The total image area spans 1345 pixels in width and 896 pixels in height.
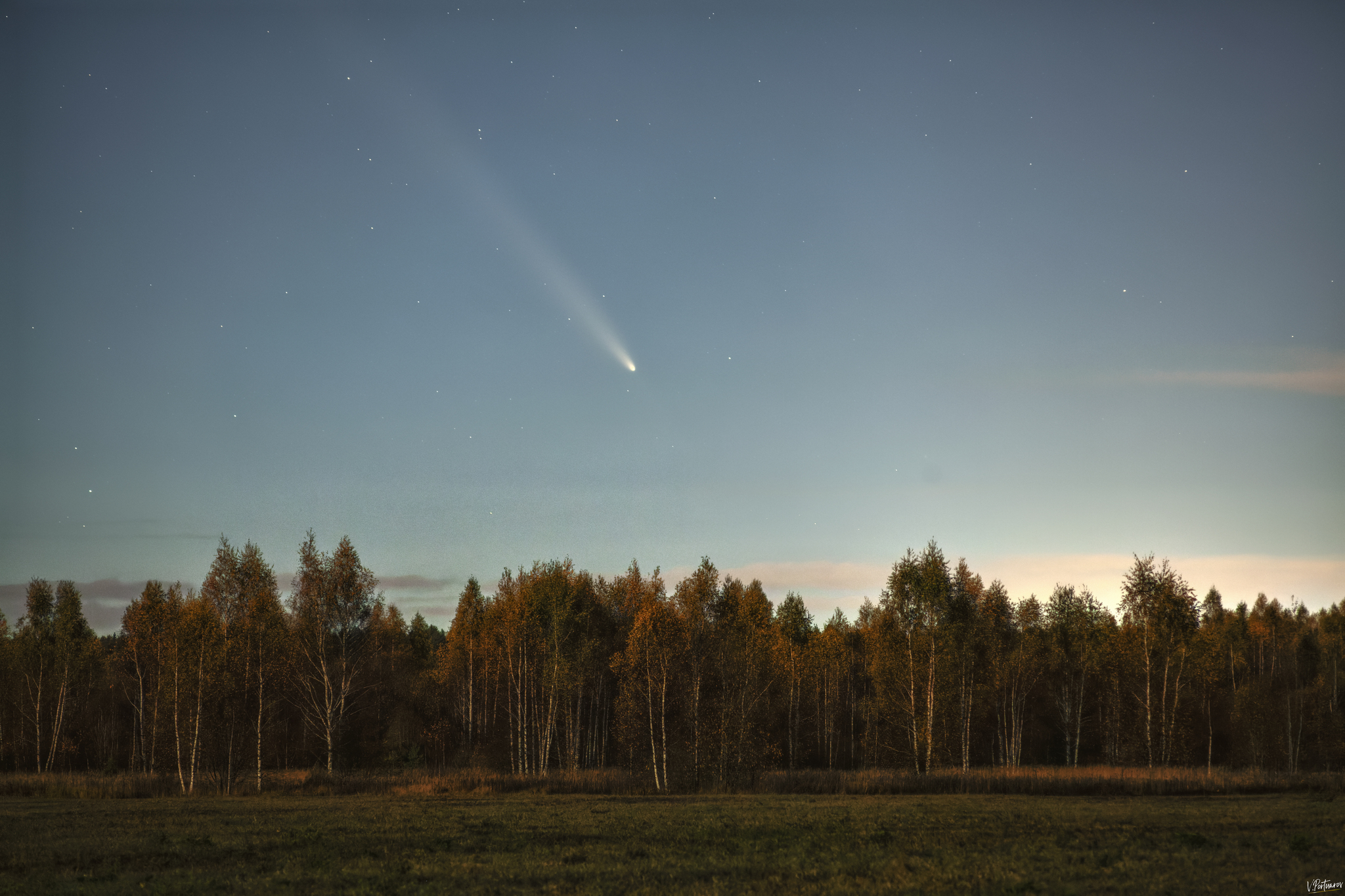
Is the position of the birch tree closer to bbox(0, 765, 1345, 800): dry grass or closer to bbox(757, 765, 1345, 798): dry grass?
bbox(0, 765, 1345, 800): dry grass

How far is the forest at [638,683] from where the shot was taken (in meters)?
55.1

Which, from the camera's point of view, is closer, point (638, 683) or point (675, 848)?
point (675, 848)

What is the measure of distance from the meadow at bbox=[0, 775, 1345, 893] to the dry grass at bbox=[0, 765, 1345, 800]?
6.48 m

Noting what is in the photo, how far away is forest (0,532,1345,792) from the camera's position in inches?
2168

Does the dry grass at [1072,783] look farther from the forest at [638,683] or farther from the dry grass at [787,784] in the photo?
the forest at [638,683]

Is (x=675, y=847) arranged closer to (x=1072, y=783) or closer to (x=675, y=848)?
(x=675, y=848)

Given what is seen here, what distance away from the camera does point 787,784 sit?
1940 inches

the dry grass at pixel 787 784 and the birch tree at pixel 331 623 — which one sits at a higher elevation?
the birch tree at pixel 331 623

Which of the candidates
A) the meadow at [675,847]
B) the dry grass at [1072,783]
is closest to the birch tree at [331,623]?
the meadow at [675,847]

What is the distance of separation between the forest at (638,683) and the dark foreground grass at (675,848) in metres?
18.2

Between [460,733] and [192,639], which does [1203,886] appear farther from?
[460,733]

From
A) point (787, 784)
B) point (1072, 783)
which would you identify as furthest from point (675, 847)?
point (1072, 783)

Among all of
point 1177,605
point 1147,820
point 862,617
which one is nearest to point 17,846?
point 1147,820

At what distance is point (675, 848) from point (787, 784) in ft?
94.0
